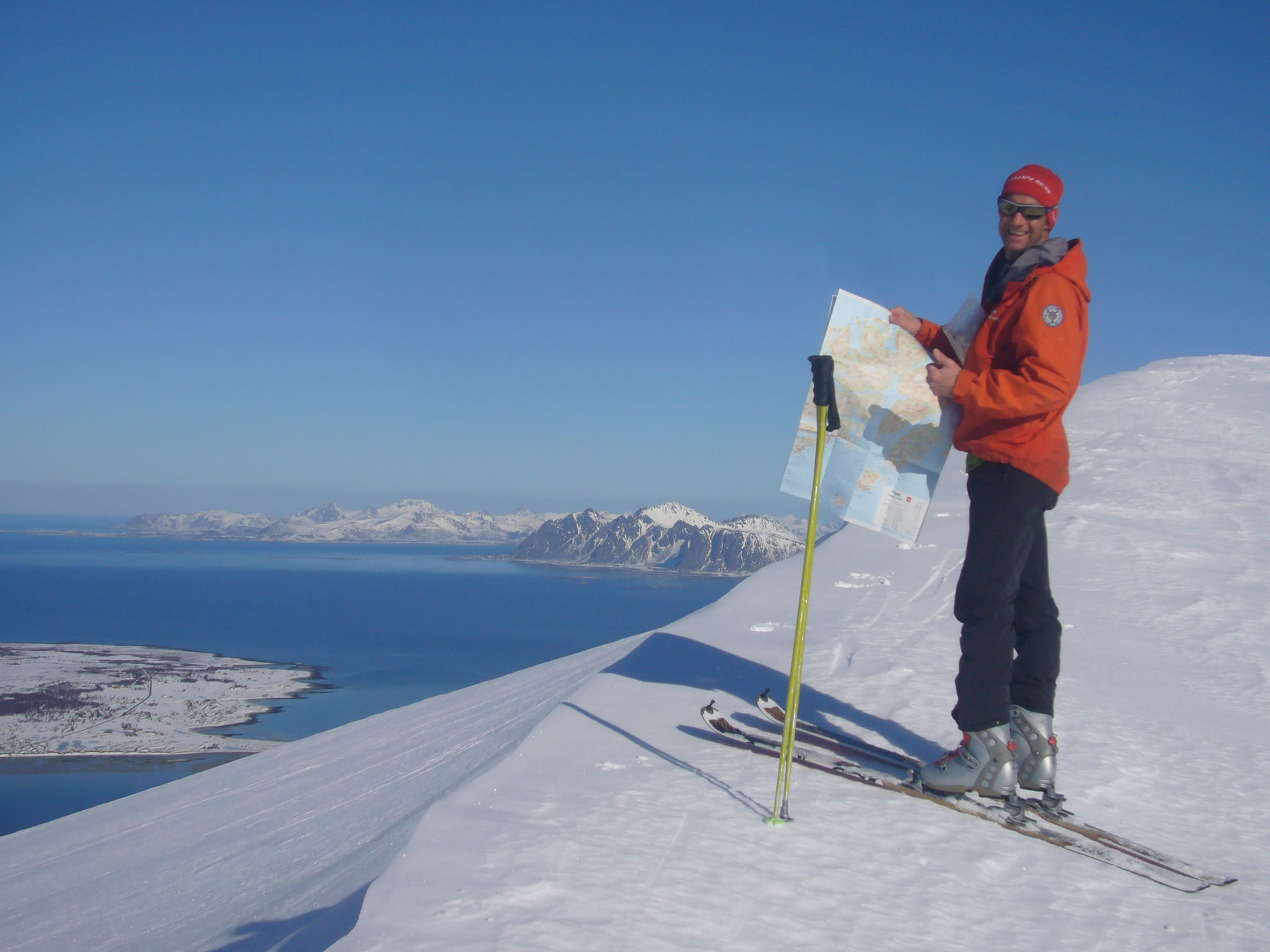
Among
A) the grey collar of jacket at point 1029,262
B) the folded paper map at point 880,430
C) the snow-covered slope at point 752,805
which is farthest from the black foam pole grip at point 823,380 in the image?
the snow-covered slope at point 752,805

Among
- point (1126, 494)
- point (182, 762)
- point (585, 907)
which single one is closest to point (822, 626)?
point (585, 907)

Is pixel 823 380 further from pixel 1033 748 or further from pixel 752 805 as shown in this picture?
pixel 1033 748

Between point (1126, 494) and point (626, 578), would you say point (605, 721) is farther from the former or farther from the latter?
point (626, 578)

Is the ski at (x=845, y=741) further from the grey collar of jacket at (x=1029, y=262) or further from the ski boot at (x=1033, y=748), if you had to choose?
the grey collar of jacket at (x=1029, y=262)

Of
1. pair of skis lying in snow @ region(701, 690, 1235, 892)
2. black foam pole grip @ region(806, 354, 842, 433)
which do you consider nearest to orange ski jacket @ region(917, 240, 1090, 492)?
black foam pole grip @ region(806, 354, 842, 433)

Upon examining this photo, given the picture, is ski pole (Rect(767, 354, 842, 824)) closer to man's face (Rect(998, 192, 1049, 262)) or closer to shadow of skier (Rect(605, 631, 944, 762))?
man's face (Rect(998, 192, 1049, 262))

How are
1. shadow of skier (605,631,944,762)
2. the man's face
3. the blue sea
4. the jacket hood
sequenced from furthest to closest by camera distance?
the blue sea
shadow of skier (605,631,944,762)
the man's face
the jacket hood
